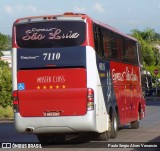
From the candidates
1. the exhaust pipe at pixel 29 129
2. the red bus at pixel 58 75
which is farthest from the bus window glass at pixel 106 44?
the exhaust pipe at pixel 29 129

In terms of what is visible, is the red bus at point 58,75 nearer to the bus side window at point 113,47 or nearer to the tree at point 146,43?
the bus side window at point 113,47

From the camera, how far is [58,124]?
50.0ft

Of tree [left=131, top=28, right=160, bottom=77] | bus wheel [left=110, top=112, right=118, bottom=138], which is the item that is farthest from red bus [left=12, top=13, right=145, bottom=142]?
tree [left=131, top=28, right=160, bottom=77]

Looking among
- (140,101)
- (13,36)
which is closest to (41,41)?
(13,36)

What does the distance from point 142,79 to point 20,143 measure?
941 cm

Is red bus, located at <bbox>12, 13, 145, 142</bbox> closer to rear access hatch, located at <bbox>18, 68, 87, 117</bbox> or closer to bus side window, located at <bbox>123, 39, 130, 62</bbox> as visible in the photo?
rear access hatch, located at <bbox>18, 68, 87, 117</bbox>

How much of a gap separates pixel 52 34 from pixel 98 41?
5.00 ft

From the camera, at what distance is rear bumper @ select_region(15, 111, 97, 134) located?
15.1 meters

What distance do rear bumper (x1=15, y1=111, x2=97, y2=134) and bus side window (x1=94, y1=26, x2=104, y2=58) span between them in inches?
80.5

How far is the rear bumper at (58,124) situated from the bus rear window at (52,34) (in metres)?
2.03

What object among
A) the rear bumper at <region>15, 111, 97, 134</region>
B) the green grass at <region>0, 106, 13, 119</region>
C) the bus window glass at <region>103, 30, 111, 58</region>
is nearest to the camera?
the rear bumper at <region>15, 111, 97, 134</region>

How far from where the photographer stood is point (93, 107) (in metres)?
15.3

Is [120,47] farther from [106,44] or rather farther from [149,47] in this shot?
[149,47]

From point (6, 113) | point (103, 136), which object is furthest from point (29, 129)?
point (6, 113)
